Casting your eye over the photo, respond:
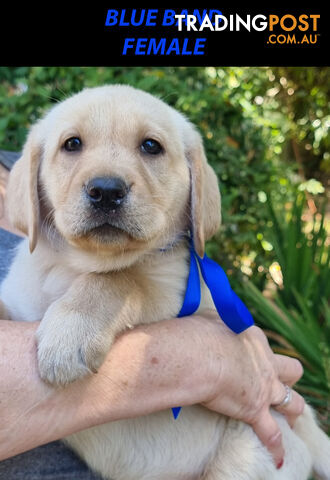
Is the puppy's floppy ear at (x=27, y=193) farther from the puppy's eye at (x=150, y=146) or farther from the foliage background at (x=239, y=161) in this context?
the foliage background at (x=239, y=161)

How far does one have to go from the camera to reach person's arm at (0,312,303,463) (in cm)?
140

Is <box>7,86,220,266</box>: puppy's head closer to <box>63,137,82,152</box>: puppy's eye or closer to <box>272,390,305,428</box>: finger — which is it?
<box>63,137,82,152</box>: puppy's eye

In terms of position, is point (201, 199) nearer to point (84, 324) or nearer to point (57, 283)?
point (57, 283)

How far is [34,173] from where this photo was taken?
1942 millimetres

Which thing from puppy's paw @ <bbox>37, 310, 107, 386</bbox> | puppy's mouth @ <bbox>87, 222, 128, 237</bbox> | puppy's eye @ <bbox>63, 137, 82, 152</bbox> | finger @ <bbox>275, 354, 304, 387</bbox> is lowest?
finger @ <bbox>275, 354, 304, 387</bbox>

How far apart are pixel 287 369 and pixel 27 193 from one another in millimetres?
1328

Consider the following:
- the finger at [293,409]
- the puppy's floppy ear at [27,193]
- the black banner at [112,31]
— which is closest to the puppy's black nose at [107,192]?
the puppy's floppy ear at [27,193]

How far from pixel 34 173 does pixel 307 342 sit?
199 cm

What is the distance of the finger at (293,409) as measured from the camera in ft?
6.84

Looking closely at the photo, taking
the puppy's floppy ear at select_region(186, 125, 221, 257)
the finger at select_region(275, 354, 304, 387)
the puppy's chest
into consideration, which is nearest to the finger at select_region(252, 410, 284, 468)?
the finger at select_region(275, 354, 304, 387)

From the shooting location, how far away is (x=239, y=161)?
423 cm

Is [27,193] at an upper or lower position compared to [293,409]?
upper

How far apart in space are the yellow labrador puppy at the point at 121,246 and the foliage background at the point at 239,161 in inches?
36.8

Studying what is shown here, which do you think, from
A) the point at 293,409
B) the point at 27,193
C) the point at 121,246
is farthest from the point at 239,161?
the point at 121,246
